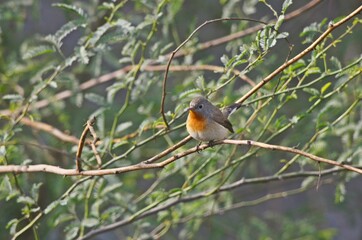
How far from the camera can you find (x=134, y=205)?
338cm

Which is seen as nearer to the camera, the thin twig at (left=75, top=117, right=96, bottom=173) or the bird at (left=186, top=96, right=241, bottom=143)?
the thin twig at (left=75, top=117, right=96, bottom=173)

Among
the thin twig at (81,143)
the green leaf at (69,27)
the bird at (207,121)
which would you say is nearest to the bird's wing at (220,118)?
the bird at (207,121)

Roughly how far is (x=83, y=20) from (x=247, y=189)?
3239 mm

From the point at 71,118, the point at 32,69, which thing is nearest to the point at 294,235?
the point at 71,118

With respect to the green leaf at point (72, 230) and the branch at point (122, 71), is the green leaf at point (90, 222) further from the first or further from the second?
the branch at point (122, 71)

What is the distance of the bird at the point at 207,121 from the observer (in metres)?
2.82

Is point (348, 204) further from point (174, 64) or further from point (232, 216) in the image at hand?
point (174, 64)

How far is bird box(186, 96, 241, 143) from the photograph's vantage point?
282cm

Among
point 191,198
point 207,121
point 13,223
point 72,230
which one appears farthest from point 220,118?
point 13,223

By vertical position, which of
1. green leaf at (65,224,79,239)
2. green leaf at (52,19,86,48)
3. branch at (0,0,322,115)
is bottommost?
green leaf at (65,224,79,239)

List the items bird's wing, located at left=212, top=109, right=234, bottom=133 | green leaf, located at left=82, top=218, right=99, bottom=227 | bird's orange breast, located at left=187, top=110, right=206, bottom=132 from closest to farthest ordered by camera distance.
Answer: bird's orange breast, located at left=187, top=110, right=206, bottom=132, bird's wing, located at left=212, top=109, right=234, bottom=133, green leaf, located at left=82, top=218, right=99, bottom=227

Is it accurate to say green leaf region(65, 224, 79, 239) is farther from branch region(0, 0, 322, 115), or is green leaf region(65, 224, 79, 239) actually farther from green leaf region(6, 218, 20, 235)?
branch region(0, 0, 322, 115)

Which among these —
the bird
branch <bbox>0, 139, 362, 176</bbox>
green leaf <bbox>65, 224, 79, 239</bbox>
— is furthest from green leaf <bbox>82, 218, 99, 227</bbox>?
the bird

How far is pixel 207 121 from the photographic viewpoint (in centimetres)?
289
